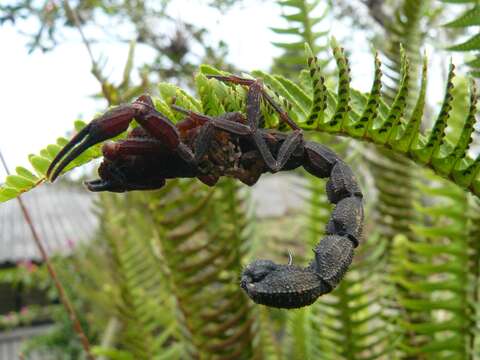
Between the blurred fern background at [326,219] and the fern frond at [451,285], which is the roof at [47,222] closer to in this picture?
the blurred fern background at [326,219]

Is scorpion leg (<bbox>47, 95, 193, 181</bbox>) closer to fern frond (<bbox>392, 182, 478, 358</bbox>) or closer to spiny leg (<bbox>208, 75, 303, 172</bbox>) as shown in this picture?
spiny leg (<bbox>208, 75, 303, 172</bbox>)

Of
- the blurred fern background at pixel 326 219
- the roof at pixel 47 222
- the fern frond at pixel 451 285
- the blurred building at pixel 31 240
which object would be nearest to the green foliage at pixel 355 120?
the blurred fern background at pixel 326 219

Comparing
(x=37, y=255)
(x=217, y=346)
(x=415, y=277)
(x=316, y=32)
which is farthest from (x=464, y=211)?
(x=37, y=255)

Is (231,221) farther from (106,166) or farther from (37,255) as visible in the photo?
(37,255)

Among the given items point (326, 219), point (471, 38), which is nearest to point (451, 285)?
point (326, 219)

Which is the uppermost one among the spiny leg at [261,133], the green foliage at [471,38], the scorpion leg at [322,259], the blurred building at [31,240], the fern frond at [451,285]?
the green foliage at [471,38]

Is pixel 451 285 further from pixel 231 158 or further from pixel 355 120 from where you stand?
pixel 231 158
